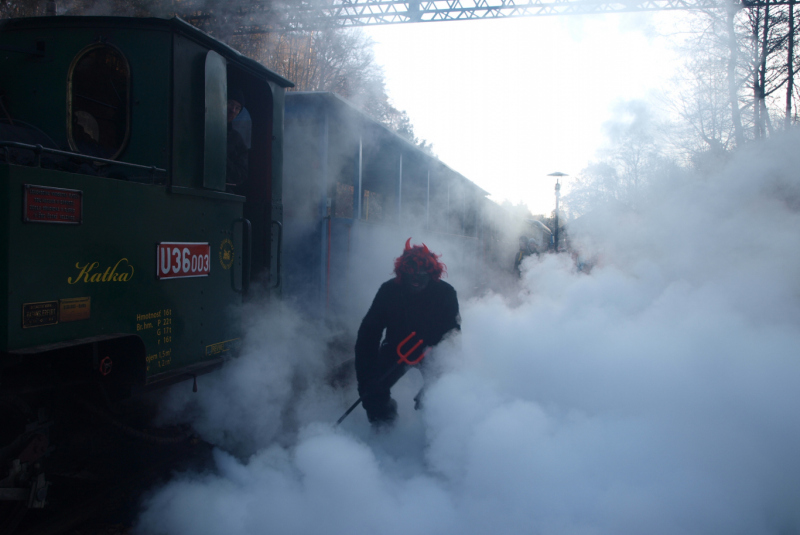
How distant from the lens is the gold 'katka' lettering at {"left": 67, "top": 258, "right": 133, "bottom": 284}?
235 centimetres

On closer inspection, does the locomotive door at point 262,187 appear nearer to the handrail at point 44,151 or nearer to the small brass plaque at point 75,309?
the handrail at point 44,151

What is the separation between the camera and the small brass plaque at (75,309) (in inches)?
90.2

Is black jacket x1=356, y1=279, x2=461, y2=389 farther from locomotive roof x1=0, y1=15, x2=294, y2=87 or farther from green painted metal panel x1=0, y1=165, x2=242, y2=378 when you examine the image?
locomotive roof x1=0, y1=15, x2=294, y2=87

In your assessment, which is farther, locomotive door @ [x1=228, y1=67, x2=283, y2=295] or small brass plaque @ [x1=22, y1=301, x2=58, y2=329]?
locomotive door @ [x1=228, y1=67, x2=283, y2=295]

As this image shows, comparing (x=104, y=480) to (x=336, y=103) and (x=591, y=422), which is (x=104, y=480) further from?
(x=336, y=103)

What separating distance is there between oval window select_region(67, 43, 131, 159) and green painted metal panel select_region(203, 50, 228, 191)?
18.2 inches

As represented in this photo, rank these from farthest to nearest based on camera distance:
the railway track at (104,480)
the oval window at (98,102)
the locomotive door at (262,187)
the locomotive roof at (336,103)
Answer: the locomotive roof at (336,103) → the locomotive door at (262,187) → the oval window at (98,102) → the railway track at (104,480)

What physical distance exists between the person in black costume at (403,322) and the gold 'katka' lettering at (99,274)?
1647mm

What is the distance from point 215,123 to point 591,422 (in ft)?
9.93

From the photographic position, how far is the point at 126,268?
259cm

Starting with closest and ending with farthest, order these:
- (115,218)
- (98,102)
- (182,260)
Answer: (115,218) < (182,260) < (98,102)

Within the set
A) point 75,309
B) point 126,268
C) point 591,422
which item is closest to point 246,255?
point 126,268

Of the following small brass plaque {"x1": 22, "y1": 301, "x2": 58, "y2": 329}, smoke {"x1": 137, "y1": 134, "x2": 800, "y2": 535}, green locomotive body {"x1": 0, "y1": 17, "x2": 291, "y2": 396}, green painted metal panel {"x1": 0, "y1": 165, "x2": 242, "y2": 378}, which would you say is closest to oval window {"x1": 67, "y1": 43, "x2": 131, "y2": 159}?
green locomotive body {"x1": 0, "y1": 17, "x2": 291, "y2": 396}

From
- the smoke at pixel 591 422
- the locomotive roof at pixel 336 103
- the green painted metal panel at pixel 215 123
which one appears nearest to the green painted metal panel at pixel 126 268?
the green painted metal panel at pixel 215 123
